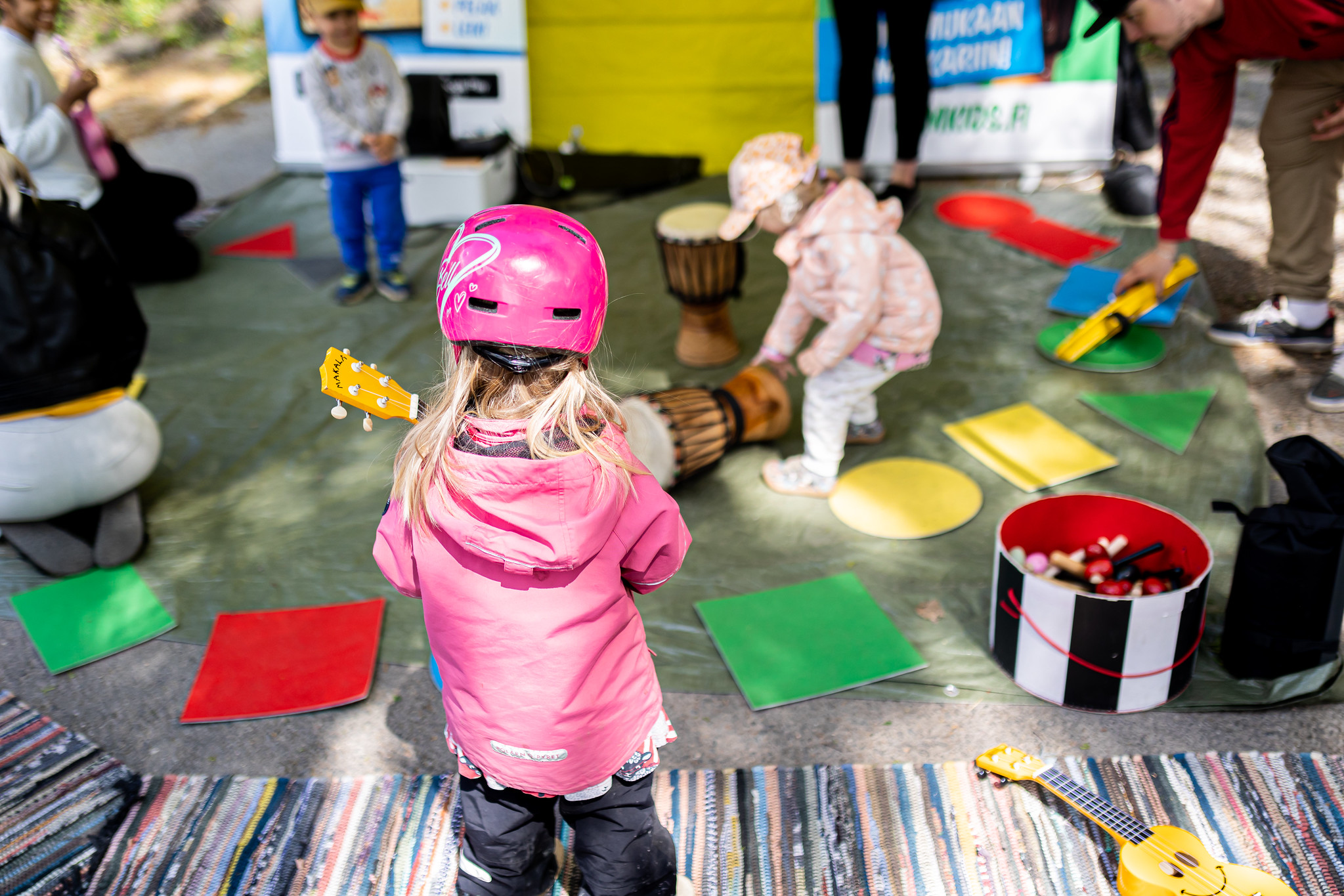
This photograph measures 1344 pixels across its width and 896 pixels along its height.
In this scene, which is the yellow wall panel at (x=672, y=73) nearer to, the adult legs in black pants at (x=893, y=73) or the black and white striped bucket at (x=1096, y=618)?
the adult legs in black pants at (x=893, y=73)

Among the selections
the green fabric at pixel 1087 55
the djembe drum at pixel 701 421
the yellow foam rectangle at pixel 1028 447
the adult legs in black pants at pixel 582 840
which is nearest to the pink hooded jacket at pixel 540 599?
the adult legs in black pants at pixel 582 840

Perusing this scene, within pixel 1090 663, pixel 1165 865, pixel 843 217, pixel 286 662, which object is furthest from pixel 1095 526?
pixel 286 662

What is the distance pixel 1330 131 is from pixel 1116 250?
128cm

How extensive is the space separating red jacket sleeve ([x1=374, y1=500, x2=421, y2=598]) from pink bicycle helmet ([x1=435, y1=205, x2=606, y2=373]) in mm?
308

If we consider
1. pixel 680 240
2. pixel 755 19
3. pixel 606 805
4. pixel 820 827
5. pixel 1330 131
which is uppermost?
pixel 755 19

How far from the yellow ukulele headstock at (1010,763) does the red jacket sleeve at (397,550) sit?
4.38 ft

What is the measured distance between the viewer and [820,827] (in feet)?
6.93

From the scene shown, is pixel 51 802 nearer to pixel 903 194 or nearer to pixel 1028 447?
pixel 1028 447

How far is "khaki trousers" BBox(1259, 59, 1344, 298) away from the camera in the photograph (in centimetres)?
336

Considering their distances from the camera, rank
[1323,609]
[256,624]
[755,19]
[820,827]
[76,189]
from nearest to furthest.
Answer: [820,827] → [1323,609] → [256,624] → [76,189] → [755,19]

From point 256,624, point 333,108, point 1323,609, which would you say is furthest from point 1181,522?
point 333,108

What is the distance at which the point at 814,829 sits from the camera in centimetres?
211

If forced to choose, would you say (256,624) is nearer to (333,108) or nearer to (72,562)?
(72,562)

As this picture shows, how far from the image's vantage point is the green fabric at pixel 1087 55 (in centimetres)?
518
